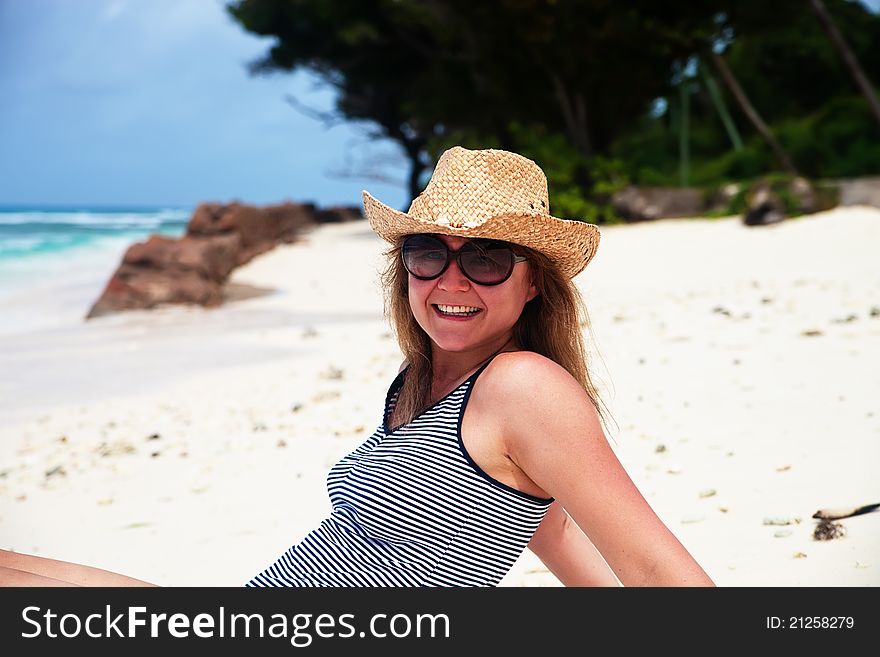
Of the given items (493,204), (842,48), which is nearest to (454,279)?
(493,204)

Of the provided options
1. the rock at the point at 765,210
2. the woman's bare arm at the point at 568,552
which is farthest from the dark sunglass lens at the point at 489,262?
the rock at the point at 765,210

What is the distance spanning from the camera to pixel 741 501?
145 inches

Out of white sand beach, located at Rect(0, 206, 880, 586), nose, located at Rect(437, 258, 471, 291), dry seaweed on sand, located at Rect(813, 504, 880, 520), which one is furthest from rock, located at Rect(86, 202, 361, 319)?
nose, located at Rect(437, 258, 471, 291)

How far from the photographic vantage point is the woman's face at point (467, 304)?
7.03ft

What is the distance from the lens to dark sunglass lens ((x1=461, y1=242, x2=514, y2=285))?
212 centimetres

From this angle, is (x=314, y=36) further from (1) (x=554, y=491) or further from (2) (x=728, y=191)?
(1) (x=554, y=491)

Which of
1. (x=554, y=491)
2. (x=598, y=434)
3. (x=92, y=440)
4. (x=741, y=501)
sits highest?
(x=598, y=434)

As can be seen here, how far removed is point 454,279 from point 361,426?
133 inches

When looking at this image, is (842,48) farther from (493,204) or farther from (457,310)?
(457,310)

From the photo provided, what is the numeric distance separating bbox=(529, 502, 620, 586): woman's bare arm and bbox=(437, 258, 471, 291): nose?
27.5 inches

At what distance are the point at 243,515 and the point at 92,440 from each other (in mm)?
2155

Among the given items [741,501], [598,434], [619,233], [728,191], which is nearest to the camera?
[598,434]

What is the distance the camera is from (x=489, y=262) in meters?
2.13
